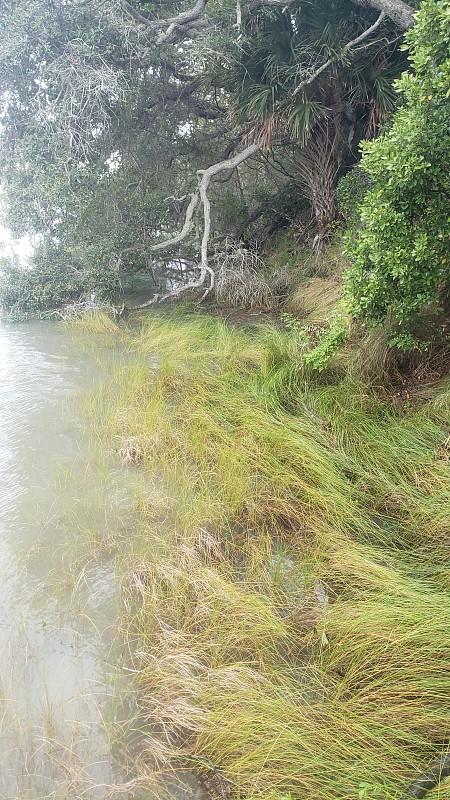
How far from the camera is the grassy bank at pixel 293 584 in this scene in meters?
1.51

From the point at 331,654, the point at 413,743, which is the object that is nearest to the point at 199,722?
the point at 331,654

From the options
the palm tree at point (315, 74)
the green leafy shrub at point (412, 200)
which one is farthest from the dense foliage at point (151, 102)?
the green leafy shrub at point (412, 200)

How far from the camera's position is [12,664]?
6.51 ft

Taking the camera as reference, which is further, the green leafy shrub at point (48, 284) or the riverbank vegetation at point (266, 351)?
the green leafy shrub at point (48, 284)

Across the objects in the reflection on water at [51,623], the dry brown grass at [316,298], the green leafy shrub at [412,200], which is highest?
the green leafy shrub at [412,200]

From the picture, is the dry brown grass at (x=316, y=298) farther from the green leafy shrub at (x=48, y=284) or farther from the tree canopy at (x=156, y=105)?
the green leafy shrub at (x=48, y=284)

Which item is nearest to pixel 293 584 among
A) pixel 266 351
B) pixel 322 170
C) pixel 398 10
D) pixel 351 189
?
pixel 266 351

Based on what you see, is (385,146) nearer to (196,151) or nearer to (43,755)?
(43,755)

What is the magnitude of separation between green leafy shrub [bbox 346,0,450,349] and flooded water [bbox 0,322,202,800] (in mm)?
2199

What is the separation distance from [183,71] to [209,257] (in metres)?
2.74

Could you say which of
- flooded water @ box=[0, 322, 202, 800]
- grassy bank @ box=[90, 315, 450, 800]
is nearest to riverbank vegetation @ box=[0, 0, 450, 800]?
grassy bank @ box=[90, 315, 450, 800]

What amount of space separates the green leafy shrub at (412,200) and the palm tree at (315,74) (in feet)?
10.2

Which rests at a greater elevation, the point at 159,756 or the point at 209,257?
the point at 209,257

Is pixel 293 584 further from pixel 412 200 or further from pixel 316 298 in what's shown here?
pixel 316 298
